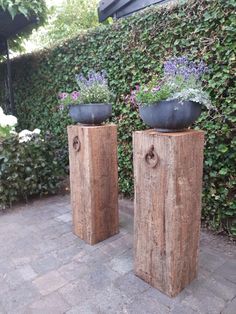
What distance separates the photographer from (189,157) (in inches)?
59.9

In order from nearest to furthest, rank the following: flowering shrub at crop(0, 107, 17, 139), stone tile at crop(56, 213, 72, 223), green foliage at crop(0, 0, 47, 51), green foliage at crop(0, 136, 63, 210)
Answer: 1. stone tile at crop(56, 213, 72, 223)
2. green foliage at crop(0, 136, 63, 210)
3. green foliage at crop(0, 0, 47, 51)
4. flowering shrub at crop(0, 107, 17, 139)

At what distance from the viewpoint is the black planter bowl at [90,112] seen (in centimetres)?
207

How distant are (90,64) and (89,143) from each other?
1677 mm

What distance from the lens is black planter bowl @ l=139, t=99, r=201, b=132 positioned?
4.73 ft

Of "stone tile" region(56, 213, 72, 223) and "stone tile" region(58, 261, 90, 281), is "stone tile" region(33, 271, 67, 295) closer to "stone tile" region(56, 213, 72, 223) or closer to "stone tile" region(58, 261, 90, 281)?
"stone tile" region(58, 261, 90, 281)

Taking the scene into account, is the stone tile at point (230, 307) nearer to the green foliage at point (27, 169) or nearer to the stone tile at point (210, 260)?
the stone tile at point (210, 260)

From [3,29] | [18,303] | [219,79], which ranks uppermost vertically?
[3,29]

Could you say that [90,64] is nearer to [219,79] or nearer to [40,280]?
[219,79]

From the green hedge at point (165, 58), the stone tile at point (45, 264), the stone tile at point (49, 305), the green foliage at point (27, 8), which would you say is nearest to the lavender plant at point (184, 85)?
the green hedge at point (165, 58)

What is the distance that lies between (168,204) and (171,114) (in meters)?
0.50

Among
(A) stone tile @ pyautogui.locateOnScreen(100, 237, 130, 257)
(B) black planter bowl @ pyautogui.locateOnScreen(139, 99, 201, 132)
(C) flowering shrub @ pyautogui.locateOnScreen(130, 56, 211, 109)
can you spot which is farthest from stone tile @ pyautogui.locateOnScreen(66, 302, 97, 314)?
(C) flowering shrub @ pyautogui.locateOnScreen(130, 56, 211, 109)

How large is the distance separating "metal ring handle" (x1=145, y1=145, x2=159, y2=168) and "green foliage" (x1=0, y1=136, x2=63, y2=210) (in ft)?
6.49

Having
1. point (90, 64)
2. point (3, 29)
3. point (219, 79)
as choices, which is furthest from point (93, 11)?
point (219, 79)

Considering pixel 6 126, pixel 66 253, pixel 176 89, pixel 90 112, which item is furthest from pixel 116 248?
pixel 6 126
